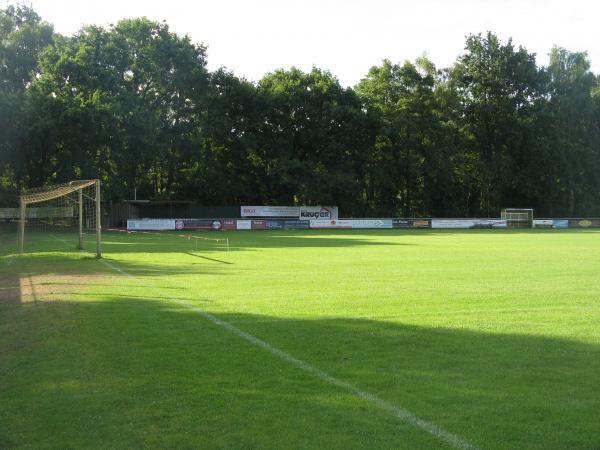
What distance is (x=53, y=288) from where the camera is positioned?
14.0 m

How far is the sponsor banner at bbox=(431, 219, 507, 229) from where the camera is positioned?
2455 inches

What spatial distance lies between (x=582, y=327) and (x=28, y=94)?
5244cm

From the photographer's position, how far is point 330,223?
58969 mm

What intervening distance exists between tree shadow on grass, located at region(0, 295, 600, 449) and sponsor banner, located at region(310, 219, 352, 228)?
162 feet

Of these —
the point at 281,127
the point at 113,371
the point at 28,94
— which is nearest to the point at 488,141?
the point at 281,127

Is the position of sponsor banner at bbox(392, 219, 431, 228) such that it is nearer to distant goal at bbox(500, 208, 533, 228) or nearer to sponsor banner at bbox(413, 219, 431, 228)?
sponsor banner at bbox(413, 219, 431, 228)

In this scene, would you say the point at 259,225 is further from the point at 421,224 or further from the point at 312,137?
the point at 421,224

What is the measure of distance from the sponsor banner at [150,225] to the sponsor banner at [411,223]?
2462 cm

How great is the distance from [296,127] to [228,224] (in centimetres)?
1686

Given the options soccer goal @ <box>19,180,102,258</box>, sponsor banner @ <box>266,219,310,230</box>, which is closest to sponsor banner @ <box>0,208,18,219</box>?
→ soccer goal @ <box>19,180,102,258</box>

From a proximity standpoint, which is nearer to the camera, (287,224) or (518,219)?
(287,224)

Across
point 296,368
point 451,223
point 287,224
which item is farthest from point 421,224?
point 296,368

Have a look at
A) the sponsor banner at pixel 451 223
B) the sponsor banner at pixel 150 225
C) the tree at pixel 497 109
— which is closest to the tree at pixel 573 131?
the tree at pixel 497 109

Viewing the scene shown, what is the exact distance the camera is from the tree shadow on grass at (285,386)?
15.8 ft
